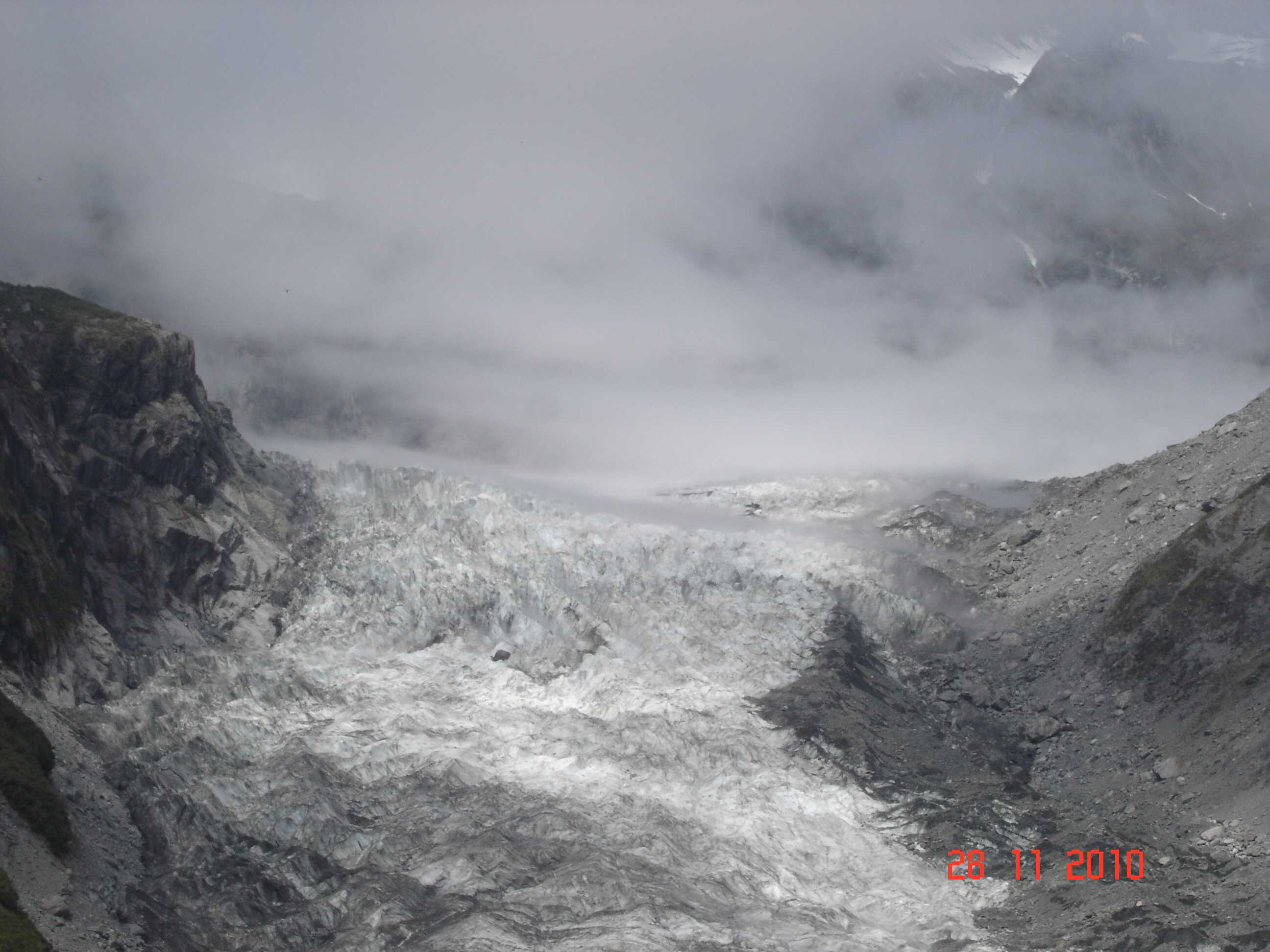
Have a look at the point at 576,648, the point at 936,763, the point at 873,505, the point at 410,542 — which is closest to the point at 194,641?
the point at 410,542

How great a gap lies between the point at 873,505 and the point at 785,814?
9209cm

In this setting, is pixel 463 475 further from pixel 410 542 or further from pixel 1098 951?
pixel 1098 951

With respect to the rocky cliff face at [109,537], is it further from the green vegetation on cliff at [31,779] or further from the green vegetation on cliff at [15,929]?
the green vegetation on cliff at [15,929]

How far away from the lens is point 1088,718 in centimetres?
12375

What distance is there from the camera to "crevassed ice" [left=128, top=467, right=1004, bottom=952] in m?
99.2

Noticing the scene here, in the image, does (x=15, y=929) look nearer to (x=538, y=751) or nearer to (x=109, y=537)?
(x=538, y=751)
